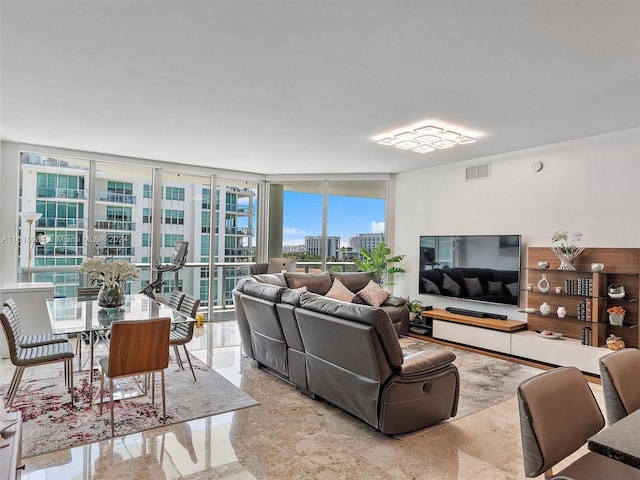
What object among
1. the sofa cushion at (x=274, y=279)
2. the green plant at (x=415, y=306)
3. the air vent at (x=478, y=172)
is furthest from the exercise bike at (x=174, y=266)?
the air vent at (x=478, y=172)

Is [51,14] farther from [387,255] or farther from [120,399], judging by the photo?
[387,255]

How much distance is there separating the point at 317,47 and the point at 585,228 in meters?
3.95

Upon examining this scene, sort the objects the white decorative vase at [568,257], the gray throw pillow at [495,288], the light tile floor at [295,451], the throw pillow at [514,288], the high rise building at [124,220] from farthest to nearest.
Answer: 1. the high rise building at [124,220]
2. the gray throw pillow at [495,288]
3. the throw pillow at [514,288]
4. the white decorative vase at [568,257]
5. the light tile floor at [295,451]

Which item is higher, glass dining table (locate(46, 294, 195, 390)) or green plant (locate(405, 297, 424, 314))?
glass dining table (locate(46, 294, 195, 390))

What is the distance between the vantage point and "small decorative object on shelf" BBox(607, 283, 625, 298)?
14.4ft

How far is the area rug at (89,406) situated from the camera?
2.88 m

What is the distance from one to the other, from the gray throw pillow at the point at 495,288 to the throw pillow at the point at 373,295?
155 cm

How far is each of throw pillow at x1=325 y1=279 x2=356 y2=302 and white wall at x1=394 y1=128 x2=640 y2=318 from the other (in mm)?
1342

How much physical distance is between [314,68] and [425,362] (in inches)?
91.0

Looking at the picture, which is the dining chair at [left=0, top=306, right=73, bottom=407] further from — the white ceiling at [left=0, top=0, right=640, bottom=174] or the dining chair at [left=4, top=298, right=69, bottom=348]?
the white ceiling at [left=0, top=0, right=640, bottom=174]

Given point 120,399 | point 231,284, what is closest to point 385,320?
point 120,399

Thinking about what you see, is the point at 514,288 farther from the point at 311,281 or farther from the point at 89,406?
the point at 89,406

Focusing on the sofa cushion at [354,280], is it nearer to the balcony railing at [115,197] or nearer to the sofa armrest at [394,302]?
the sofa armrest at [394,302]

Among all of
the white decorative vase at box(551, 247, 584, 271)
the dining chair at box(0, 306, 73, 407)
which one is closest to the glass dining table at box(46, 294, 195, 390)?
the dining chair at box(0, 306, 73, 407)
